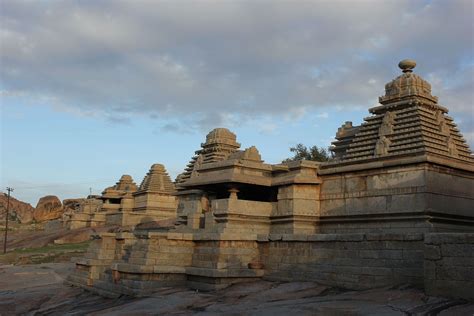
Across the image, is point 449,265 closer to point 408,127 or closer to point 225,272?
point 225,272

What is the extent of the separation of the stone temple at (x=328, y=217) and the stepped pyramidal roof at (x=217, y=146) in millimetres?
4788

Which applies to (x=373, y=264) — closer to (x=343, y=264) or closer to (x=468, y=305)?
(x=343, y=264)

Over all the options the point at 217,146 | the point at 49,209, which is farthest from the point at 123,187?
the point at 217,146

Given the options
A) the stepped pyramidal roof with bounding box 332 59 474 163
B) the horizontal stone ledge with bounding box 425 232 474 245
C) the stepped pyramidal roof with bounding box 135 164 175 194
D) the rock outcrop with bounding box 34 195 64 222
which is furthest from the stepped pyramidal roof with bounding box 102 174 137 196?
the horizontal stone ledge with bounding box 425 232 474 245

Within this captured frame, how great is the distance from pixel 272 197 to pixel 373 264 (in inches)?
261

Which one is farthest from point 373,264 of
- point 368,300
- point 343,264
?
point 368,300

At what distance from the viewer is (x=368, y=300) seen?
10617 millimetres

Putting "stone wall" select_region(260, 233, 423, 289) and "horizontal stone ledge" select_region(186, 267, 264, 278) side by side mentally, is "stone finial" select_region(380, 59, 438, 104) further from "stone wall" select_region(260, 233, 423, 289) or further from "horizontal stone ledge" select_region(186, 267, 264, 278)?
"horizontal stone ledge" select_region(186, 267, 264, 278)

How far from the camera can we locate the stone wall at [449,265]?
9.62 m

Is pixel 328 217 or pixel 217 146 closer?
pixel 328 217

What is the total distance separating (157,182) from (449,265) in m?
30.4

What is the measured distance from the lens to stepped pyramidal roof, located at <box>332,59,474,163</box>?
1587 cm

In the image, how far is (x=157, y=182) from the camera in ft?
126

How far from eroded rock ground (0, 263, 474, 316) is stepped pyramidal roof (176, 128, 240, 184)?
9122mm
